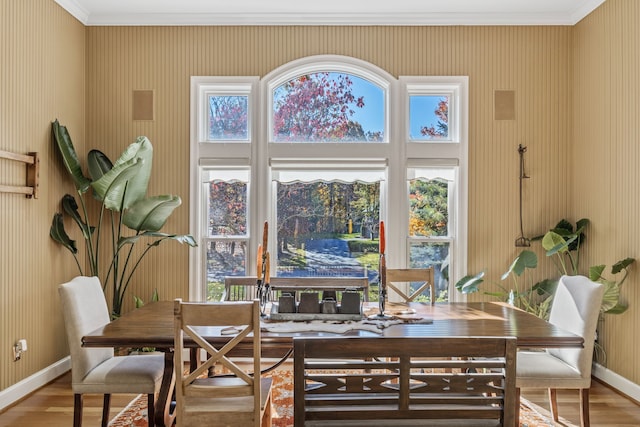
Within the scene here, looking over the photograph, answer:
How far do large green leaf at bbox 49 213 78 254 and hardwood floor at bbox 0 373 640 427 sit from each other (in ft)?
3.66

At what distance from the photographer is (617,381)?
4.03 metres

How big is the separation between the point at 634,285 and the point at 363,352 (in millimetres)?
2930

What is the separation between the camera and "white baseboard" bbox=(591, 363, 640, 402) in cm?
380

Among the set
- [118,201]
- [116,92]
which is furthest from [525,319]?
[116,92]

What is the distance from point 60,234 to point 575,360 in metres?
3.90

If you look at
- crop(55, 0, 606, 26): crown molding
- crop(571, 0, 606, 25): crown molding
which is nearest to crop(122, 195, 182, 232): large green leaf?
crop(55, 0, 606, 26): crown molding

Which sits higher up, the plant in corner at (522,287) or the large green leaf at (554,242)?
the large green leaf at (554,242)

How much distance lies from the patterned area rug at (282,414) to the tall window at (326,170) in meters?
1.30

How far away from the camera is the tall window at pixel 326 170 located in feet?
15.9

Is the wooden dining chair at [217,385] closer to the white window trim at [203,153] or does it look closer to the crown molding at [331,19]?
the white window trim at [203,153]

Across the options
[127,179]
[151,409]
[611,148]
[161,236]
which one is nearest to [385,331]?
[151,409]

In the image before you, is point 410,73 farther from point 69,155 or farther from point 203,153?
point 69,155

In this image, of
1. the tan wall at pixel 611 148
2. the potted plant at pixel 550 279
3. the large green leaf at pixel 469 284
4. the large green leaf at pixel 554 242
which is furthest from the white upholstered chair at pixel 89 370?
the tan wall at pixel 611 148

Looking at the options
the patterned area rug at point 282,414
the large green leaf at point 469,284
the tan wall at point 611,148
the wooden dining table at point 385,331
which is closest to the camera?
the wooden dining table at point 385,331
